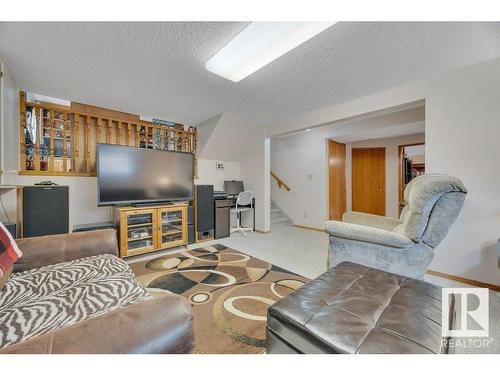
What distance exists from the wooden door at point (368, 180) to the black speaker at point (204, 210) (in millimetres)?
3704

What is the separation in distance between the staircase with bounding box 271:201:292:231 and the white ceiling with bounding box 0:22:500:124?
286 centimetres

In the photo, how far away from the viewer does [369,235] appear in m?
A: 1.49

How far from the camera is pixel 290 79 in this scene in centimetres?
228

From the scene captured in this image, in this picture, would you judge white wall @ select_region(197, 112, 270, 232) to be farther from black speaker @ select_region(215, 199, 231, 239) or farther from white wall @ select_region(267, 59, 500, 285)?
white wall @ select_region(267, 59, 500, 285)

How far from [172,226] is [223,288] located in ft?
5.18

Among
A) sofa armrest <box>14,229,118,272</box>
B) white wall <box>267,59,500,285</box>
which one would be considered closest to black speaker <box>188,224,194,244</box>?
sofa armrest <box>14,229,118,272</box>

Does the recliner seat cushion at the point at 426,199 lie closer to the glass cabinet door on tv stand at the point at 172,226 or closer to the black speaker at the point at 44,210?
the glass cabinet door on tv stand at the point at 172,226

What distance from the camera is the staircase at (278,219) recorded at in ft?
16.1

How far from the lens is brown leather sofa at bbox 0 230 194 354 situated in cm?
52

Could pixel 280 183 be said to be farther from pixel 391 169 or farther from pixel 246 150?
pixel 391 169

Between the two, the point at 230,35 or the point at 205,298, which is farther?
the point at 205,298
